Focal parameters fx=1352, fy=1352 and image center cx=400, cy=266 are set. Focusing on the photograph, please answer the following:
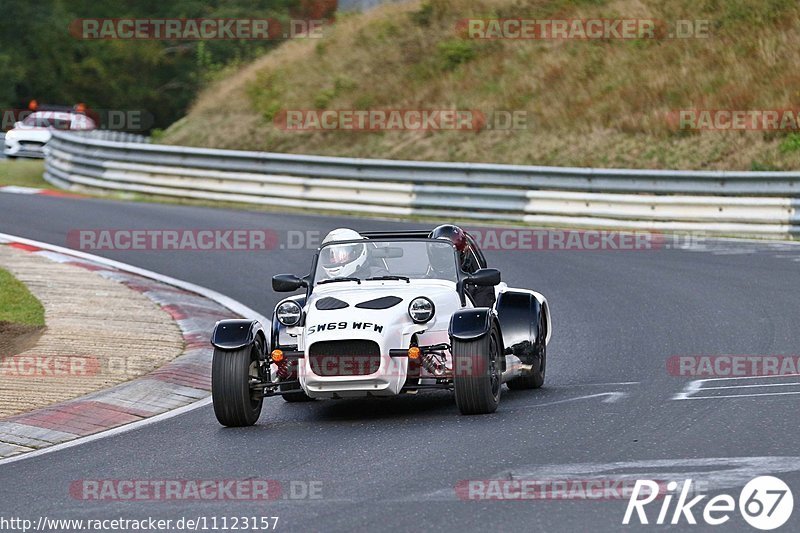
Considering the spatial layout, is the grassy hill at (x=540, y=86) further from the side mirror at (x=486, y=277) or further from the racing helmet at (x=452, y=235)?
the side mirror at (x=486, y=277)

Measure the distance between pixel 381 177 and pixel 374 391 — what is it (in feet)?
52.7

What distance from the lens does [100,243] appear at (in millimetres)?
20562

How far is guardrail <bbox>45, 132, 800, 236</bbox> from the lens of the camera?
21.5m

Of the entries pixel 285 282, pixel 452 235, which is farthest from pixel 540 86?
pixel 285 282

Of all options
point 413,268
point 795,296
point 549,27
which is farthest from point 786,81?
point 413,268

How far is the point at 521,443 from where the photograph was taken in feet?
27.5

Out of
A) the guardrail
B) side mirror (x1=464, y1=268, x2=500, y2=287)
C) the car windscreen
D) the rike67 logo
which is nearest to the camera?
the rike67 logo

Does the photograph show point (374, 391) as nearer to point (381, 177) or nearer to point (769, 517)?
point (769, 517)
